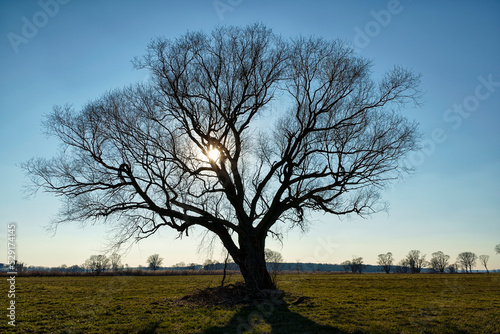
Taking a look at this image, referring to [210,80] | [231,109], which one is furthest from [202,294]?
[210,80]

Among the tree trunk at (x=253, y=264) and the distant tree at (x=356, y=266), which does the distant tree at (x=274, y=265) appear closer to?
the tree trunk at (x=253, y=264)

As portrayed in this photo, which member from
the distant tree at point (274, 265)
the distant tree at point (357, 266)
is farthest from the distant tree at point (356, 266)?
the distant tree at point (274, 265)

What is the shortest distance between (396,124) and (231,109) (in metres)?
8.02

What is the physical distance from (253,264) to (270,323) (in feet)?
18.0

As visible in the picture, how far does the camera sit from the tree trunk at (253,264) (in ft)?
51.8

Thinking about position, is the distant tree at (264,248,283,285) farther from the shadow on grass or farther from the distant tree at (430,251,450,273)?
the distant tree at (430,251,450,273)

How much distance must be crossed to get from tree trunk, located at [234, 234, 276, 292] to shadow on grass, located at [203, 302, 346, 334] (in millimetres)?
2560

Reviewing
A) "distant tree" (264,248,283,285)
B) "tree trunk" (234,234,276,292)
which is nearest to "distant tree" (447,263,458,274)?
"distant tree" (264,248,283,285)

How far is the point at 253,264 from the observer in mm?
15898

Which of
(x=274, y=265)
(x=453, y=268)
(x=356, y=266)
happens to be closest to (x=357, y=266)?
(x=356, y=266)

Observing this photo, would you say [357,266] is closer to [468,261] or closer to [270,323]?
[468,261]

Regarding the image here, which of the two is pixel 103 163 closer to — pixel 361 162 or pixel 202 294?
pixel 202 294

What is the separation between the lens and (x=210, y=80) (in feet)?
52.4

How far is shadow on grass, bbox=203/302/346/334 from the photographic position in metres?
9.45
